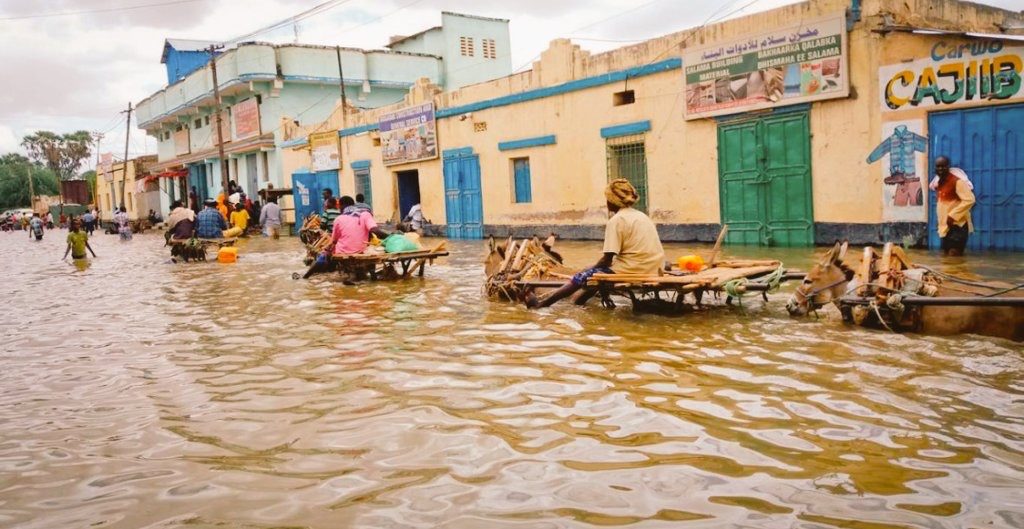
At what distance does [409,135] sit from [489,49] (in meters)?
13.8

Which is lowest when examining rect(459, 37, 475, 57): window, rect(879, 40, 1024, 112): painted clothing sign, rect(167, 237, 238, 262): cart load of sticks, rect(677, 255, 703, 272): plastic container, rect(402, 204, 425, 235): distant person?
rect(677, 255, 703, 272): plastic container

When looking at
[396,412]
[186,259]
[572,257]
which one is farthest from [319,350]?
[186,259]

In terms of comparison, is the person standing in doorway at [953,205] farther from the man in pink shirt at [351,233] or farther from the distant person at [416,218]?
the distant person at [416,218]

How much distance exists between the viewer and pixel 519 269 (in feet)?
28.9

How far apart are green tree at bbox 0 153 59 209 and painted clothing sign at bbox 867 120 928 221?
7678cm

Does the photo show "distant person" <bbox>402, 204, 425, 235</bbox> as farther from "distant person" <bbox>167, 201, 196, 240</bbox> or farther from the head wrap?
the head wrap

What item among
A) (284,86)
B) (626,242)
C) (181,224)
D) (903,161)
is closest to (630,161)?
(903,161)

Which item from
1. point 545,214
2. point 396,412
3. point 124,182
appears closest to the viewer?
point 396,412

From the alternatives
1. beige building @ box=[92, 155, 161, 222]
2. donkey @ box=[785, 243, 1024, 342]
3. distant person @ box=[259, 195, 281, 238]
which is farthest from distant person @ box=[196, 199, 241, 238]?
beige building @ box=[92, 155, 161, 222]

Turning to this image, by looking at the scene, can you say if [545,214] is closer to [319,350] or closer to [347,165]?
[347,165]

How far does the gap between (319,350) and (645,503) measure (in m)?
4.16

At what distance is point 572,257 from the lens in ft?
45.5

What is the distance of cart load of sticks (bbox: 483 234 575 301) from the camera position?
8.72m

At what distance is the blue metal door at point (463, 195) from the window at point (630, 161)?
16.2 ft
